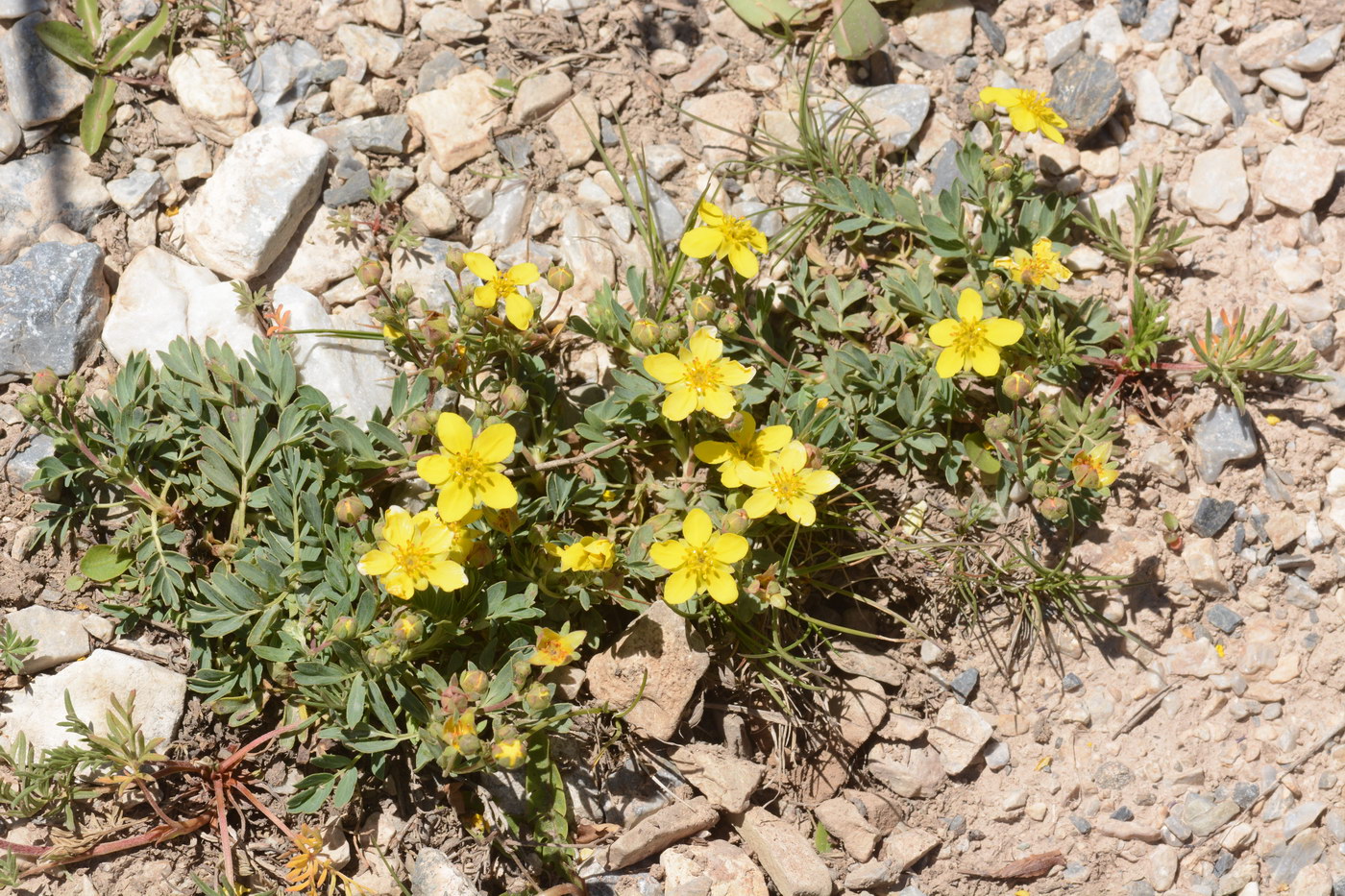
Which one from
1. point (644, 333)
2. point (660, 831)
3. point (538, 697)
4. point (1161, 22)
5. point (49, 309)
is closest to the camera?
point (538, 697)

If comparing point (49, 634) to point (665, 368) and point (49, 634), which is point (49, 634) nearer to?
point (49, 634)

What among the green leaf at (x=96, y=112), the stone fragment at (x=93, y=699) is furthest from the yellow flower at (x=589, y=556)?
the green leaf at (x=96, y=112)

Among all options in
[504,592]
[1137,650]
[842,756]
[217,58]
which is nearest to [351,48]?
[217,58]

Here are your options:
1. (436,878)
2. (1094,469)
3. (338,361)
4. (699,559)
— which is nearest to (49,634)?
(338,361)

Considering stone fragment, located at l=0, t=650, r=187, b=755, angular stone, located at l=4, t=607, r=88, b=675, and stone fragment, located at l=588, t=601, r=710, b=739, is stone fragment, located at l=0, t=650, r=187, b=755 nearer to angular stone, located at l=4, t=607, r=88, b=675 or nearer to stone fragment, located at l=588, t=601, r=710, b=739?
angular stone, located at l=4, t=607, r=88, b=675

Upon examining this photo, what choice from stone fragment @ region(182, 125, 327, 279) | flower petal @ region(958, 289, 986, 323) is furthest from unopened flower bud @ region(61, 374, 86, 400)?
flower petal @ region(958, 289, 986, 323)

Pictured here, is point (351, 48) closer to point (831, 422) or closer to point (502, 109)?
point (502, 109)

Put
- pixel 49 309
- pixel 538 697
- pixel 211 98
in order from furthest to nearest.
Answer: pixel 211 98
pixel 49 309
pixel 538 697
